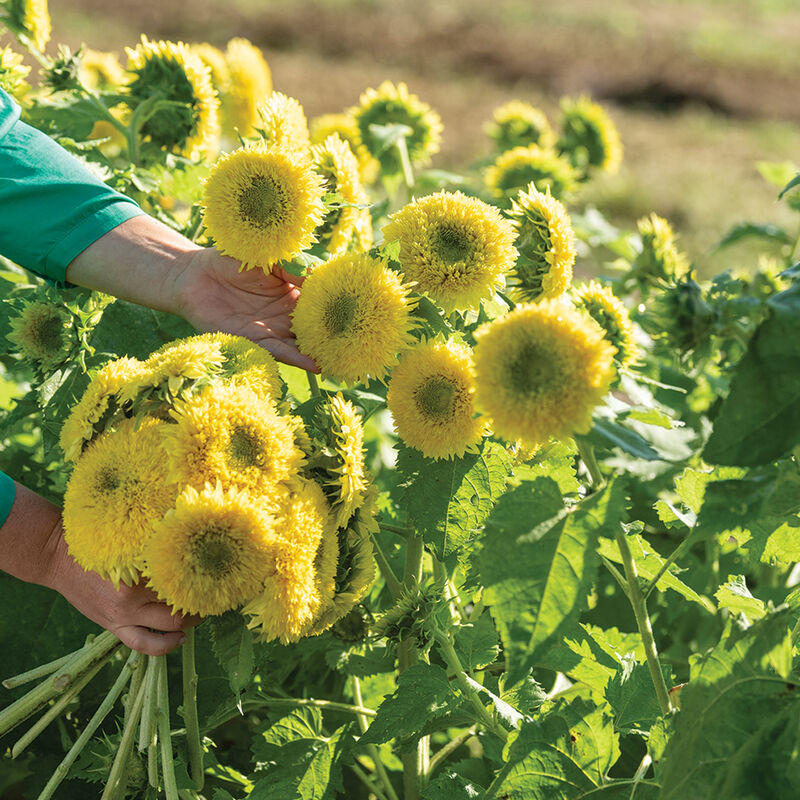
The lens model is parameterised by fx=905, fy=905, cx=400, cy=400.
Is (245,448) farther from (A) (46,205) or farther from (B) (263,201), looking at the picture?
(A) (46,205)

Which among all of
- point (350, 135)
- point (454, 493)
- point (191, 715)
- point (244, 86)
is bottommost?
point (191, 715)

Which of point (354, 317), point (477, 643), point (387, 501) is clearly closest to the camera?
point (354, 317)

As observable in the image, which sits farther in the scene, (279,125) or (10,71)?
(10,71)

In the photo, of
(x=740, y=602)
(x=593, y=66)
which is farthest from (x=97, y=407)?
(x=593, y=66)

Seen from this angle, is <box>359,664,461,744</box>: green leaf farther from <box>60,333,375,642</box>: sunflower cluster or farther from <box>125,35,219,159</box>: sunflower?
<box>125,35,219,159</box>: sunflower

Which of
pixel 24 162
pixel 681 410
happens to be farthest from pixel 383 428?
pixel 24 162

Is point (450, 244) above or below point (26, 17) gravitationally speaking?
below

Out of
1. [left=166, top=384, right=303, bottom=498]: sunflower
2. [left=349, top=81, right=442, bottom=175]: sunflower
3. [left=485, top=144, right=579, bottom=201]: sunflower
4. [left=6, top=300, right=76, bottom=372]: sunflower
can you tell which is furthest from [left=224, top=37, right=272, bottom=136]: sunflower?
[left=166, top=384, right=303, bottom=498]: sunflower

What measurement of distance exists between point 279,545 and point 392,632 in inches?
10.0

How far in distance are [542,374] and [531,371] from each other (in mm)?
10

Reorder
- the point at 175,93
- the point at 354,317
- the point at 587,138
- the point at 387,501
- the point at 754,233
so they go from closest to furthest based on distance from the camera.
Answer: the point at 354,317, the point at 387,501, the point at 175,93, the point at 754,233, the point at 587,138

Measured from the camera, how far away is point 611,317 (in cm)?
127

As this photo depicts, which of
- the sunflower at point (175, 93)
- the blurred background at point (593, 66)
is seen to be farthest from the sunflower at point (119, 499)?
the blurred background at point (593, 66)

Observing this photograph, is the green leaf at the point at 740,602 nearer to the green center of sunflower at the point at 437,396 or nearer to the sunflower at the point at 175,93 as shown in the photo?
the green center of sunflower at the point at 437,396
